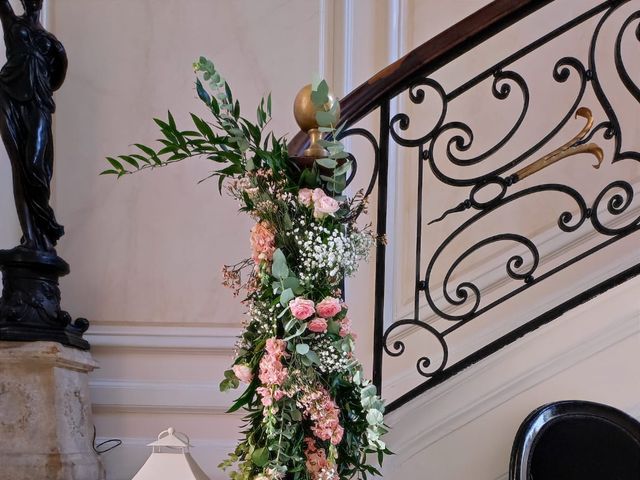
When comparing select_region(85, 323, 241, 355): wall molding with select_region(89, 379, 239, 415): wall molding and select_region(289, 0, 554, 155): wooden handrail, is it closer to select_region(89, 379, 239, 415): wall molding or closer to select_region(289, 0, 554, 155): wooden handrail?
select_region(89, 379, 239, 415): wall molding

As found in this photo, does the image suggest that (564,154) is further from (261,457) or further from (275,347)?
(261,457)

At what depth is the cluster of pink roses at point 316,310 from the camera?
1506 millimetres

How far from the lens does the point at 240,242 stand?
321 centimetres

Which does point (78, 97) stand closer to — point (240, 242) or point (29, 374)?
point (240, 242)

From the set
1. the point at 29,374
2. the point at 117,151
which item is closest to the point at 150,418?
the point at 29,374

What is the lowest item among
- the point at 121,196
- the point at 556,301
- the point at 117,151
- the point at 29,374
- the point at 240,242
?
the point at 29,374

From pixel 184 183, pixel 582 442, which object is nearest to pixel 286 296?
pixel 582 442

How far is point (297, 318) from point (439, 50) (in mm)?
915

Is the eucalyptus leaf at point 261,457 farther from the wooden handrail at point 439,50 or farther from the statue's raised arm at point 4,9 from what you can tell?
the statue's raised arm at point 4,9

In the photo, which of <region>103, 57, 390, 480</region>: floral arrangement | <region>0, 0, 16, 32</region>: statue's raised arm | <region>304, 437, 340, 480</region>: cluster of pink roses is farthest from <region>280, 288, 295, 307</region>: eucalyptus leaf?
<region>0, 0, 16, 32</region>: statue's raised arm

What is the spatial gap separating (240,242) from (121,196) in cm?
59

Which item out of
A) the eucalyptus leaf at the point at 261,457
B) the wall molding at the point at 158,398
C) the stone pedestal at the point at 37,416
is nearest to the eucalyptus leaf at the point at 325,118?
the eucalyptus leaf at the point at 261,457

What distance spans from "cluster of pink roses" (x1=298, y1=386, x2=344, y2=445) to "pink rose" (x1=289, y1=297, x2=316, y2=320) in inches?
6.4

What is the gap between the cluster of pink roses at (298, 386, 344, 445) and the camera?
150 cm
